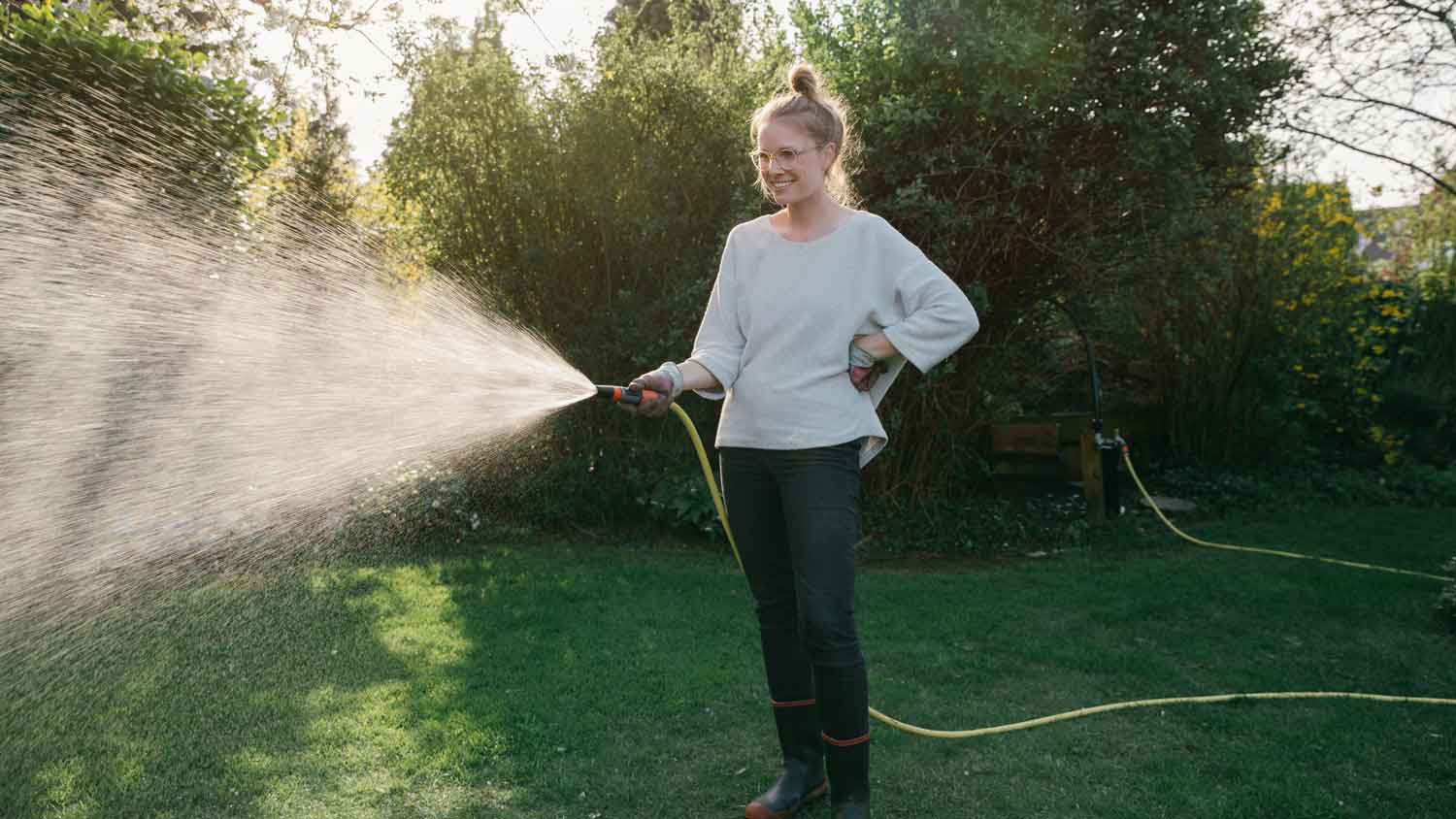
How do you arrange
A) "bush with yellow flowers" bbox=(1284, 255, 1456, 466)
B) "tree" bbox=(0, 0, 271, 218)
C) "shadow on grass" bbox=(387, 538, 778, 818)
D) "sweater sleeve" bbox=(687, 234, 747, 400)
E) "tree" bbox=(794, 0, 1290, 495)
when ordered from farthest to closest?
"bush with yellow flowers" bbox=(1284, 255, 1456, 466) < "tree" bbox=(794, 0, 1290, 495) < "tree" bbox=(0, 0, 271, 218) < "shadow on grass" bbox=(387, 538, 778, 818) < "sweater sleeve" bbox=(687, 234, 747, 400)

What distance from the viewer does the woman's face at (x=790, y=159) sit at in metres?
2.72

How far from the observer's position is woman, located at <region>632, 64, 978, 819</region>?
8.89 feet

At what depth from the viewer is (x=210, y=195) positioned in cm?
564

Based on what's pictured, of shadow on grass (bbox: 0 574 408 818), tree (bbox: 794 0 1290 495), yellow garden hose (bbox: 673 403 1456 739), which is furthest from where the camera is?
tree (bbox: 794 0 1290 495)

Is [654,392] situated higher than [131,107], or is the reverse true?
[131,107]

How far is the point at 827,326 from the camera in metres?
2.76

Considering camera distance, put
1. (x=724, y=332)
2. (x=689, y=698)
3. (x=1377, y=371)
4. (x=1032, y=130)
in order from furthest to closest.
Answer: (x=1377, y=371)
(x=1032, y=130)
(x=689, y=698)
(x=724, y=332)

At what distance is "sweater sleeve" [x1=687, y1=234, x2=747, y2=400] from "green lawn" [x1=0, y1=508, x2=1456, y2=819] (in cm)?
129

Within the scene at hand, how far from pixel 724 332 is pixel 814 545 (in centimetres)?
68

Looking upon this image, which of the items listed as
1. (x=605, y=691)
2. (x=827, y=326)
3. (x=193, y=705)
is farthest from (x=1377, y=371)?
(x=193, y=705)

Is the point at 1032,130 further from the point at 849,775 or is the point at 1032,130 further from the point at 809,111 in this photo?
the point at 849,775

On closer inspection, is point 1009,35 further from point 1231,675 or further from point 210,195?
point 210,195

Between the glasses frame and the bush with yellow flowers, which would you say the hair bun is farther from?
the bush with yellow flowers

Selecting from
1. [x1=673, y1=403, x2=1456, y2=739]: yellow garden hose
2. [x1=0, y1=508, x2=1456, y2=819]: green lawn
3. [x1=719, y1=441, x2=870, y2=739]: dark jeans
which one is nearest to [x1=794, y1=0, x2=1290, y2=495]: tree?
[x1=0, y1=508, x2=1456, y2=819]: green lawn
